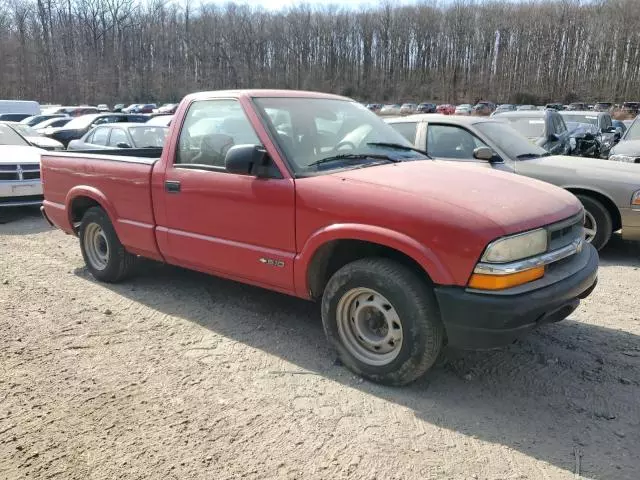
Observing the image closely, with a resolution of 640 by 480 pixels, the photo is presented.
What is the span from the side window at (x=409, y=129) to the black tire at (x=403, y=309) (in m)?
4.14

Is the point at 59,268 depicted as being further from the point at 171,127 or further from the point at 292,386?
the point at 292,386

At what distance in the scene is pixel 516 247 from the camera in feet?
9.94

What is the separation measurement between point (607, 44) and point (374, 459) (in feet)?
277

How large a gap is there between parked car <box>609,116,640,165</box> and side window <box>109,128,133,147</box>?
9038mm

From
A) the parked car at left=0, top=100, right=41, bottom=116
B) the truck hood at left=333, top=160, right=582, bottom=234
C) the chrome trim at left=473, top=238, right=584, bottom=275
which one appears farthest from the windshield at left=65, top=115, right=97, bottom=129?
the chrome trim at left=473, top=238, right=584, bottom=275

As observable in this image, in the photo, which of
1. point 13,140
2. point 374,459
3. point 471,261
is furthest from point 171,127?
point 13,140

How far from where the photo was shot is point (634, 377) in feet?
11.7

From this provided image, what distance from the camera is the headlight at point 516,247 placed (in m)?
2.95

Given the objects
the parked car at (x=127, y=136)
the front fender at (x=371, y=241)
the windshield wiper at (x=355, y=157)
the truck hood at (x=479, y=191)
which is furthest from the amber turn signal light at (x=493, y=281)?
the parked car at (x=127, y=136)

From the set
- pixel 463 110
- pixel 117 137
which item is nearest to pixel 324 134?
pixel 117 137

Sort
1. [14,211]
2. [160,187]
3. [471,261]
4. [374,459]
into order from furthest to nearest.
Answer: [14,211], [160,187], [471,261], [374,459]

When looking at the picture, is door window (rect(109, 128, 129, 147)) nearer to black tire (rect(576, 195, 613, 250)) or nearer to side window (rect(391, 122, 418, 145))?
side window (rect(391, 122, 418, 145))

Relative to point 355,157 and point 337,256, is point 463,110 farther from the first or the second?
point 337,256

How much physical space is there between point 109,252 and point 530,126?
24.3ft
